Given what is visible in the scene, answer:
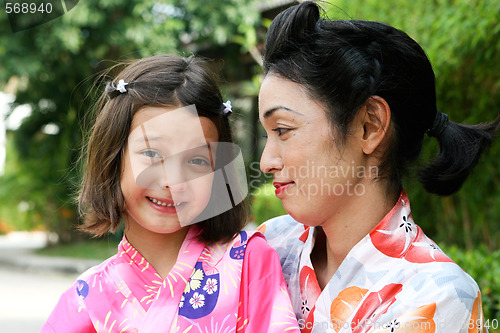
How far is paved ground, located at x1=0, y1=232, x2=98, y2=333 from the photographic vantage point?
6.28 meters

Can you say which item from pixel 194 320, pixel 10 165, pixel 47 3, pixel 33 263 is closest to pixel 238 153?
pixel 194 320

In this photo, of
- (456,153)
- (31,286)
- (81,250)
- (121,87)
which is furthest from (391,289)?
(81,250)

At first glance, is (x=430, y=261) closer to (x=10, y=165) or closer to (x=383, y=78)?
(x=383, y=78)

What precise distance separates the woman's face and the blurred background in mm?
322

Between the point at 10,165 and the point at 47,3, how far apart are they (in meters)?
14.3

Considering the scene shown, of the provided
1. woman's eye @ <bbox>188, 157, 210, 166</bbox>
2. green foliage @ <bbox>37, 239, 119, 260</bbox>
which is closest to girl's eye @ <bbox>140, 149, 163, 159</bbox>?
woman's eye @ <bbox>188, 157, 210, 166</bbox>

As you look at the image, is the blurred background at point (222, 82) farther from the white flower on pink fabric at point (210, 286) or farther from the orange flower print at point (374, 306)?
the white flower on pink fabric at point (210, 286)

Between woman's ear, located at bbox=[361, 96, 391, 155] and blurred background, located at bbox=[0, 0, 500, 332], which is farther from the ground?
woman's ear, located at bbox=[361, 96, 391, 155]

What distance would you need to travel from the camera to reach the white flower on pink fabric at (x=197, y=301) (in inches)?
68.1

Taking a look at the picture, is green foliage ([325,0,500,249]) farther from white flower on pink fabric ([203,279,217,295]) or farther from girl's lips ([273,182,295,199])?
white flower on pink fabric ([203,279,217,295])

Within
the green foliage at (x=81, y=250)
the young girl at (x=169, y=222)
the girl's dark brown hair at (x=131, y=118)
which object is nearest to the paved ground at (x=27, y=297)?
the green foliage at (x=81, y=250)

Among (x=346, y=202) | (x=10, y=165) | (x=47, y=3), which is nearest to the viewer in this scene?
(x=346, y=202)

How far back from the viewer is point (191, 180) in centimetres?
181

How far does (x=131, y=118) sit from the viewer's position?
1923mm
